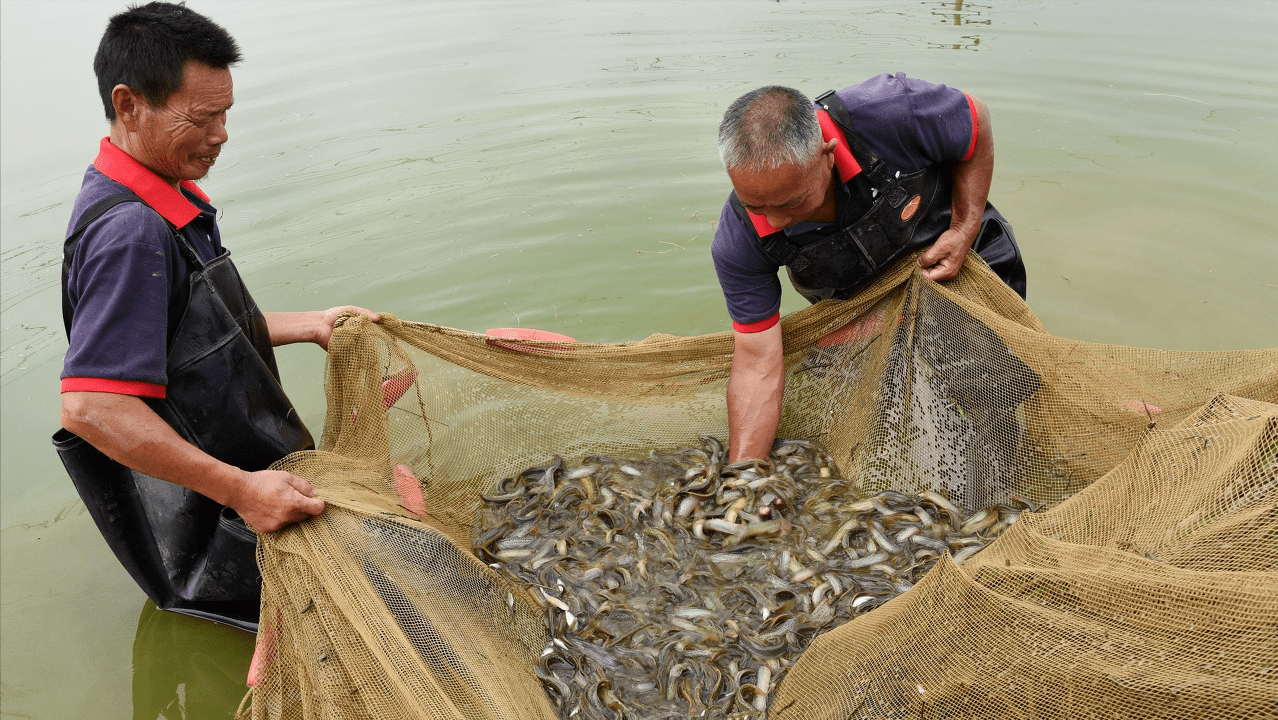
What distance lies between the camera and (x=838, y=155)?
12.4ft

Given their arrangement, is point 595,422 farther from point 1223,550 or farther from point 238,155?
point 238,155

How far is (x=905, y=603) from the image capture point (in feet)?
8.24

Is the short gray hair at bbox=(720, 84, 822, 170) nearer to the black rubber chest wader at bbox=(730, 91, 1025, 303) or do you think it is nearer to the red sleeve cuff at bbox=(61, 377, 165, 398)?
the black rubber chest wader at bbox=(730, 91, 1025, 303)

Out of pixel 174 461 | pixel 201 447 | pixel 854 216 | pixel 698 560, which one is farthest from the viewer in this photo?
pixel 854 216

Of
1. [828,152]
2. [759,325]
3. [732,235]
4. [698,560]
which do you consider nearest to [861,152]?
[828,152]

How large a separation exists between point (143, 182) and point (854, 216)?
301cm

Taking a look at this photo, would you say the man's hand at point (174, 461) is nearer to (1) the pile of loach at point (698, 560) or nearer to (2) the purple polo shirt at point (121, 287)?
(2) the purple polo shirt at point (121, 287)

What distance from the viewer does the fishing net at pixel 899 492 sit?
206 cm

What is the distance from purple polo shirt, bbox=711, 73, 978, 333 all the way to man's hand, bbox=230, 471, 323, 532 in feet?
6.89

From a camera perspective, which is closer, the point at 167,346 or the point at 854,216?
the point at 167,346

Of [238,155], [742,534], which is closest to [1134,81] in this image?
[742,534]

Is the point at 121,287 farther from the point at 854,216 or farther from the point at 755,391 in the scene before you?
the point at 854,216

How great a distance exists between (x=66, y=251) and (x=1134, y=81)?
37.3ft

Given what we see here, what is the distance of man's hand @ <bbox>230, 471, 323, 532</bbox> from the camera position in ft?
9.47
